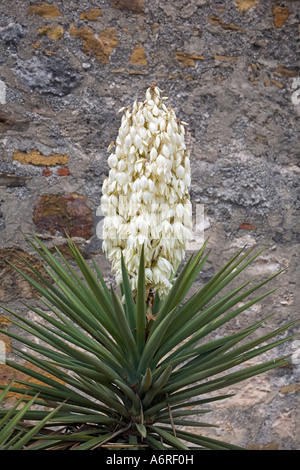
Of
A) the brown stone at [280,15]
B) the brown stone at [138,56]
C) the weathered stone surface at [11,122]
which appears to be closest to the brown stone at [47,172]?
the weathered stone surface at [11,122]

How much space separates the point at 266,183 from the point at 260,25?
88cm

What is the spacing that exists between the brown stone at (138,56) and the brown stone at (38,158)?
2.07 feet

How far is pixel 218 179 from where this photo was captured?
9.01 feet

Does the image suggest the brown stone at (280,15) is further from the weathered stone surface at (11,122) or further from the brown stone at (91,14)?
the weathered stone surface at (11,122)

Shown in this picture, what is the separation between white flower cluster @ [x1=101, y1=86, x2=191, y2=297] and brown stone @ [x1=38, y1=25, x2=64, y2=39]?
125 centimetres

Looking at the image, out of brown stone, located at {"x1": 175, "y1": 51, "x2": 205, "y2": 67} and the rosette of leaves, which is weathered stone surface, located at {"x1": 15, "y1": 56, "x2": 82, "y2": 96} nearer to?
brown stone, located at {"x1": 175, "y1": 51, "x2": 205, "y2": 67}

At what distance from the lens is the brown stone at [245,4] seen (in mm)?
2744

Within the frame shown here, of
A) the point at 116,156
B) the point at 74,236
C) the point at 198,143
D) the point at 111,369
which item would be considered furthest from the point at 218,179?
the point at 111,369

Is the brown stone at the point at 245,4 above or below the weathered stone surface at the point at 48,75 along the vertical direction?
above

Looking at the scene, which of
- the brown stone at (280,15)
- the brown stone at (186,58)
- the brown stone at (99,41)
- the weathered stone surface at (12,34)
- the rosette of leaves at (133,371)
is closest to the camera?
the rosette of leaves at (133,371)

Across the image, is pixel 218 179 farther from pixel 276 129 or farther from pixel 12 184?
pixel 12 184

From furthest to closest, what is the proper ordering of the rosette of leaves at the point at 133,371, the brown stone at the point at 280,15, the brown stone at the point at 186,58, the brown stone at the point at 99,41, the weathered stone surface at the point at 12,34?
1. the brown stone at the point at 280,15
2. the brown stone at the point at 186,58
3. the brown stone at the point at 99,41
4. the weathered stone surface at the point at 12,34
5. the rosette of leaves at the point at 133,371

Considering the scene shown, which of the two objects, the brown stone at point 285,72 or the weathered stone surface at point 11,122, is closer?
the weathered stone surface at point 11,122

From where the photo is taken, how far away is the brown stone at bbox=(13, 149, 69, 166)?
99.3 inches
